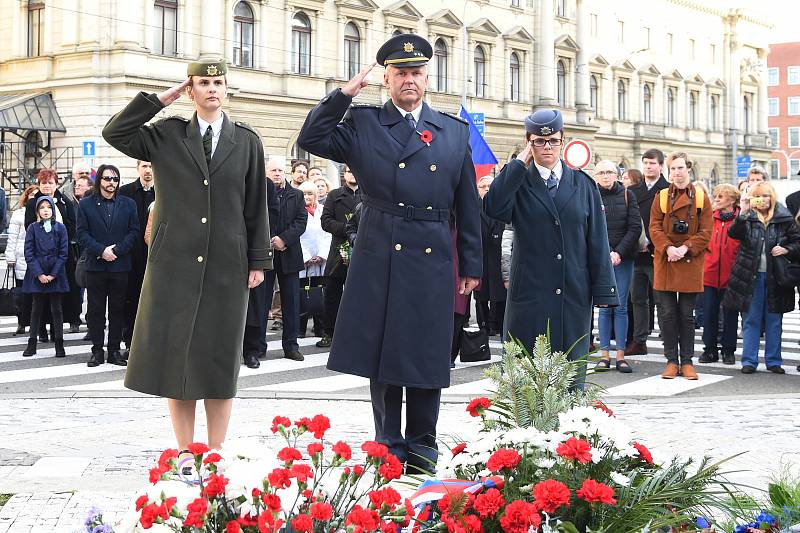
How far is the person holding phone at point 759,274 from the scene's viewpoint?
12305mm

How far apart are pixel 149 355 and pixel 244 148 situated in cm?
113

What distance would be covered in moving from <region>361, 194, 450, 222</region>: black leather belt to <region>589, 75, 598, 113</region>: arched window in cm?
5902

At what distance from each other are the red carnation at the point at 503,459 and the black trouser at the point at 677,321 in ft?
25.7

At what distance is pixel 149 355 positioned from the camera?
625cm

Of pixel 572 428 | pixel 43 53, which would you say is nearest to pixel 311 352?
pixel 572 428

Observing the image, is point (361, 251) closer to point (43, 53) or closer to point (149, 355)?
point (149, 355)

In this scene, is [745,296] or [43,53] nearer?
[745,296]

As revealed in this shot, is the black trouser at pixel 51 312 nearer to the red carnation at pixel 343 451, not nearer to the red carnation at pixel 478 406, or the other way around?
the red carnation at pixel 478 406

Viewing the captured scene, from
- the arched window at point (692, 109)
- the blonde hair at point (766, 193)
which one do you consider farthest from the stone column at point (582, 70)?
the blonde hair at point (766, 193)

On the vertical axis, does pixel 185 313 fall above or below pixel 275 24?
below

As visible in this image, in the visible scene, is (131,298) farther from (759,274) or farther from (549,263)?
(549,263)

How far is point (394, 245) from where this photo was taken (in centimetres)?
627

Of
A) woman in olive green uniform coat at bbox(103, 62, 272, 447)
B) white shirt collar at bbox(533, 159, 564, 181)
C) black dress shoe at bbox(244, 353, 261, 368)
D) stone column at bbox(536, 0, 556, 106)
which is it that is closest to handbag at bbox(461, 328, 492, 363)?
black dress shoe at bbox(244, 353, 261, 368)

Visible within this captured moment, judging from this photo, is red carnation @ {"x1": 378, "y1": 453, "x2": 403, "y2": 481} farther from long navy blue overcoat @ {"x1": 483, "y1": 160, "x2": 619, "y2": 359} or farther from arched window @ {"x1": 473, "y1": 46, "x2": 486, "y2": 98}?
arched window @ {"x1": 473, "y1": 46, "x2": 486, "y2": 98}
